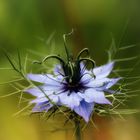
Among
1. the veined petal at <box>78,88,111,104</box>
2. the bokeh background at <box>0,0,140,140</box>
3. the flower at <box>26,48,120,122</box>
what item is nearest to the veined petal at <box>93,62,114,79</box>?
the flower at <box>26,48,120,122</box>

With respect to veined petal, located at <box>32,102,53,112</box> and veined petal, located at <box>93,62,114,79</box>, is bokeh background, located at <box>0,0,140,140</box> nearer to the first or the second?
veined petal, located at <box>93,62,114,79</box>

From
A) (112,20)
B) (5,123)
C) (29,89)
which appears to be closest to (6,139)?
(5,123)

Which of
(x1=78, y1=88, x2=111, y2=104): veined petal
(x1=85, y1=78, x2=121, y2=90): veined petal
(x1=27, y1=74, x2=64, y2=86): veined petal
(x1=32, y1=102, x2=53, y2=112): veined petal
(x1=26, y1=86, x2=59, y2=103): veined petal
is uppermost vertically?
(x1=27, y1=74, x2=64, y2=86): veined petal

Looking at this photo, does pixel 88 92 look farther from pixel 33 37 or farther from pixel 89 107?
pixel 33 37

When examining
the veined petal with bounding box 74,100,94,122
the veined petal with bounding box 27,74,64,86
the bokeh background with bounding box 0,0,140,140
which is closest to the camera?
the veined petal with bounding box 74,100,94,122

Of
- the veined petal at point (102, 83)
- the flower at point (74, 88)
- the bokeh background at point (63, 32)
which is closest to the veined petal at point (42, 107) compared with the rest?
the flower at point (74, 88)

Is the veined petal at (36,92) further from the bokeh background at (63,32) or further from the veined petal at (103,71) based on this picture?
the bokeh background at (63,32)

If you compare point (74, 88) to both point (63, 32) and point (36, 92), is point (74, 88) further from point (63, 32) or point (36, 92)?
point (63, 32)

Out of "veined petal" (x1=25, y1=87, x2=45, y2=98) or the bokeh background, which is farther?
the bokeh background
